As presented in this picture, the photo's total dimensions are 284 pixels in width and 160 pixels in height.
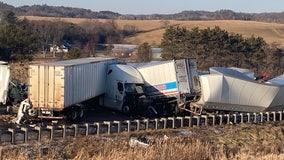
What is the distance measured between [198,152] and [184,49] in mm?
47293

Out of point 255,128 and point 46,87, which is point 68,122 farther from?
point 255,128

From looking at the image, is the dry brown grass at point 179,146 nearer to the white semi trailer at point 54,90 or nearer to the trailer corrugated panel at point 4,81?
the white semi trailer at point 54,90

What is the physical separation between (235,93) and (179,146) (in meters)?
16.3

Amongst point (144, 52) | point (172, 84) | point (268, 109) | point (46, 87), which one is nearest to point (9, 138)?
point (46, 87)

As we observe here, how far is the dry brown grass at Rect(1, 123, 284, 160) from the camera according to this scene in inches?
412

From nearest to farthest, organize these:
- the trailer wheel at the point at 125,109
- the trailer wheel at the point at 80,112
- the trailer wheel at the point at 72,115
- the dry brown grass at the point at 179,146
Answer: the dry brown grass at the point at 179,146 → the trailer wheel at the point at 72,115 → the trailer wheel at the point at 80,112 → the trailer wheel at the point at 125,109

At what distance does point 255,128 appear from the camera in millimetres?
24281

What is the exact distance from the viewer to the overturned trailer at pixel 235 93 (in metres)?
26.5

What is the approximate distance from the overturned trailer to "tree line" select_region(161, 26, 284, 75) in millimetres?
29143

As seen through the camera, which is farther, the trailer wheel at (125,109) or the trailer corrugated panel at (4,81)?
the trailer wheel at (125,109)

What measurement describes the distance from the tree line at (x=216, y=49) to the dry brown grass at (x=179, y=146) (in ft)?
107

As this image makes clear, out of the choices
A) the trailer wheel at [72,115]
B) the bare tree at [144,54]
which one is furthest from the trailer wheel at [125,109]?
the bare tree at [144,54]

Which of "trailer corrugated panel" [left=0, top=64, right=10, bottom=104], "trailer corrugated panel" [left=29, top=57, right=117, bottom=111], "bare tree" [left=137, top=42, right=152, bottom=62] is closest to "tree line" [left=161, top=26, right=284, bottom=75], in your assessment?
"bare tree" [left=137, top=42, right=152, bottom=62]

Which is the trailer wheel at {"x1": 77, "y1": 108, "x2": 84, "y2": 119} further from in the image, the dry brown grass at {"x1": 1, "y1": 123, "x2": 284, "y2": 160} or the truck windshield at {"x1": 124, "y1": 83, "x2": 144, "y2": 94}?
the dry brown grass at {"x1": 1, "y1": 123, "x2": 284, "y2": 160}
